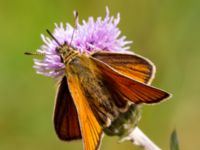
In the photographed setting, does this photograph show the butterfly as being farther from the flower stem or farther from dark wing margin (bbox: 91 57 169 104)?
the flower stem

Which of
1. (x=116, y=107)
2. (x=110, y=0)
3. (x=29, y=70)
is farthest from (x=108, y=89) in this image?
(x=110, y=0)

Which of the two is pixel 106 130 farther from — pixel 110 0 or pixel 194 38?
pixel 110 0

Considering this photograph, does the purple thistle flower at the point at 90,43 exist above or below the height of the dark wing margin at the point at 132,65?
above

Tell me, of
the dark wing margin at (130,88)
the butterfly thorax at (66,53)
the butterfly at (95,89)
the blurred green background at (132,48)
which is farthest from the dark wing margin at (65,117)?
the blurred green background at (132,48)

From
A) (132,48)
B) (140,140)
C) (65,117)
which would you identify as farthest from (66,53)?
(132,48)

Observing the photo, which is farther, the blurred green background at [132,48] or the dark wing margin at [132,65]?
the blurred green background at [132,48]

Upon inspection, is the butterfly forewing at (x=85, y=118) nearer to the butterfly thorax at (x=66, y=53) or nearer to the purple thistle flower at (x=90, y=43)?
the butterfly thorax at (x=66, y=53)

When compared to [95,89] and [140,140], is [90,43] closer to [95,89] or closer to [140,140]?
[95,89]
